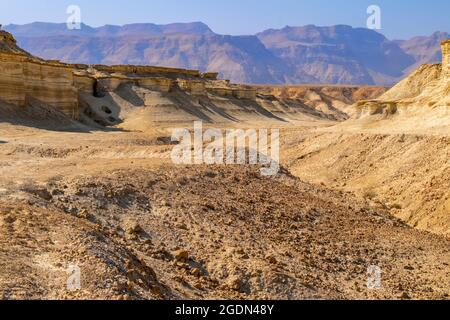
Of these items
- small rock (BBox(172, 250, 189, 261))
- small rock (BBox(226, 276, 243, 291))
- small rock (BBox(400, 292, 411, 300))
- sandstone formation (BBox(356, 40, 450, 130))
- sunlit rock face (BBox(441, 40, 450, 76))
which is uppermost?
sunlit rock face (BBox(441, 40, 450, 76))

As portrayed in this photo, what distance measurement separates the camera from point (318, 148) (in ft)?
66.2

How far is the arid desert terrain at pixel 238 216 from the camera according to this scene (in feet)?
22.2

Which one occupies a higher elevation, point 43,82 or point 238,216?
point 43,82

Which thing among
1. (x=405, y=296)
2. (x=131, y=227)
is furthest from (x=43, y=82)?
(x=405, y=296)

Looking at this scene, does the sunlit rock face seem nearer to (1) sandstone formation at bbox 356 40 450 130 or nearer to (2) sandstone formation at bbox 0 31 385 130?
(1) sandstone formation at bbox 356 40 450 130

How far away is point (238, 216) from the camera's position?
10.3 metres

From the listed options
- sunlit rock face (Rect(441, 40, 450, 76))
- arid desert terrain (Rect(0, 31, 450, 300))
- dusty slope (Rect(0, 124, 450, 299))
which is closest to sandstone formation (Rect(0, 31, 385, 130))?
arid desert terrain (Rect(0, 31, 450, 300))

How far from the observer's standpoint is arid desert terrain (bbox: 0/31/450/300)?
6770 mm

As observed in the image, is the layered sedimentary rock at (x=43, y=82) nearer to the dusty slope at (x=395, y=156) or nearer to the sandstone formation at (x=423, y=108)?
the dusty slope at (x=395, y=156)

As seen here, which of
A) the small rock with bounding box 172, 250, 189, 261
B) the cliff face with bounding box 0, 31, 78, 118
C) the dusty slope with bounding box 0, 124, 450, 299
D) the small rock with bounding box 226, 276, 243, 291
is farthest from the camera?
the cliff face with bounding box 0, 31, 78, 118

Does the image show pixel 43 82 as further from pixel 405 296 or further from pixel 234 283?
pixel 405 296
